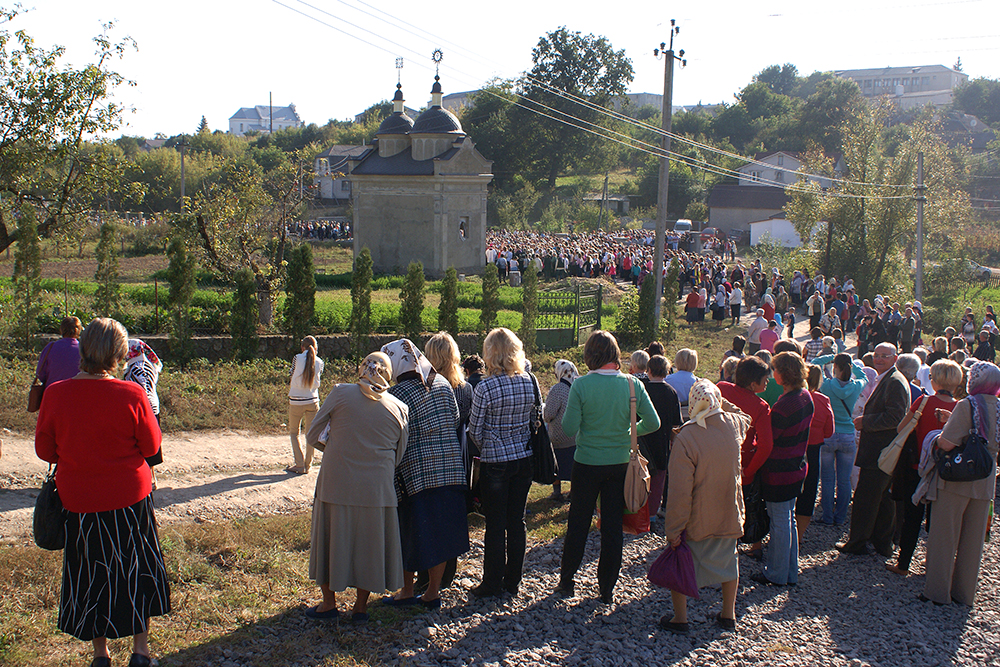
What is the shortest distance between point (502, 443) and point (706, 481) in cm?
137

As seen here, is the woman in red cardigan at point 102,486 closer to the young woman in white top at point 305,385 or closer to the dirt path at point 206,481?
the dirt path at point 206,481

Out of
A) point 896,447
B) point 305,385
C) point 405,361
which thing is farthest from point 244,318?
point 896,447

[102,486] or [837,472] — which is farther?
[837,472]

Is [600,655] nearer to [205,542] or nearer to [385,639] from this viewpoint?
[385,639]

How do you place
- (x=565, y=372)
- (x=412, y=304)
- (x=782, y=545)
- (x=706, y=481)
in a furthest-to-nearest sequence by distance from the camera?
1. (x=412, y=304)
2. (x=565, y=372)
3. (x=782, y=545)
4. (x=706, y=481)

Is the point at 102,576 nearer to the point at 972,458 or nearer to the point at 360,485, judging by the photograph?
the point at 360,485

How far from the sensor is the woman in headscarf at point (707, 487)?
4.90m

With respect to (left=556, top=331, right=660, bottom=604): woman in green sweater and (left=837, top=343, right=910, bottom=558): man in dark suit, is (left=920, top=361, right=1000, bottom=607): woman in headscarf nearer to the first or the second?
(left=837, top=343, right=910, bottom=558): man in dark suit

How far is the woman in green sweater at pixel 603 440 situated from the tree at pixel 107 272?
12.1m

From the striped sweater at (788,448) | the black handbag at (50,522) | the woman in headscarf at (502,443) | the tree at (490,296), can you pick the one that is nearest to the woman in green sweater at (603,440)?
the woman in headscarf at (502,443)

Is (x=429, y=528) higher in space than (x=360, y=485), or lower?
lower

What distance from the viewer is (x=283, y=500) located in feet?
26.4

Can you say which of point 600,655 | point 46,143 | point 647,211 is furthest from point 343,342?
point 647,211

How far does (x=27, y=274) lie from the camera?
1357 centimetres
